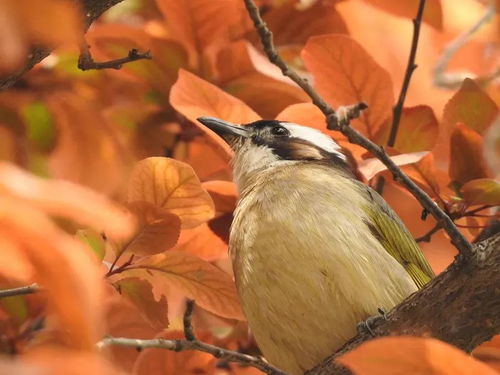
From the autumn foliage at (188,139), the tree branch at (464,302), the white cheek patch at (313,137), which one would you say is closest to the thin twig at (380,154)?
the tree branch at (464,302)

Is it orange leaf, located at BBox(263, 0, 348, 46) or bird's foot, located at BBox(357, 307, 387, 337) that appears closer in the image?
bird's foot, located at BBox(357, 307, 387, 337)

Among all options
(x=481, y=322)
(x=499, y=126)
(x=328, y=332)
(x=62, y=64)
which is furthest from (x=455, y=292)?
(x=62, y=64)

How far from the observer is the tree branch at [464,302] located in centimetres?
235

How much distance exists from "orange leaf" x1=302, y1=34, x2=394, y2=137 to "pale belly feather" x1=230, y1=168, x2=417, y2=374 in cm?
36

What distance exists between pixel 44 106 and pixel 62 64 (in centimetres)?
36

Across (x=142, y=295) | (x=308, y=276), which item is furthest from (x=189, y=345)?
(x=308, y=276)

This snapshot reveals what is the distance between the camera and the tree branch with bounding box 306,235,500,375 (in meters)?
2.35

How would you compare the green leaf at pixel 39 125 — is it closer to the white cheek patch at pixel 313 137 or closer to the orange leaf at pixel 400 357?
the white cheek patch at pixel 313 137

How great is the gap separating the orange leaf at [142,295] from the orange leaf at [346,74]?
0.96 metres

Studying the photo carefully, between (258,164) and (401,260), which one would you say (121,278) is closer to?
(401,260)

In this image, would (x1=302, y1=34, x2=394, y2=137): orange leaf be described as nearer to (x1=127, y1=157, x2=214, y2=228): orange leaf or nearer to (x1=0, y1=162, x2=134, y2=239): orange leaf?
(x1=127, y1=157, x2=214, y2=228): orange leaf

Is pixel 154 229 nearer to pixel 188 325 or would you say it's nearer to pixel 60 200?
pixel 188 325

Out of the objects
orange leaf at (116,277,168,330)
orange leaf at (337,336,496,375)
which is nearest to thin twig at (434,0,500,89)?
orange leaf at (116,277,168,330)

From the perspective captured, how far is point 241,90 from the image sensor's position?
3.55m
